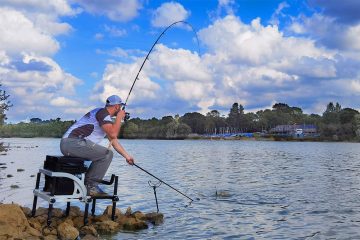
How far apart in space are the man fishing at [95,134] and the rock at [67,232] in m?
1.04

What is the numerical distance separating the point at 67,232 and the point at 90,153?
6.53 ft

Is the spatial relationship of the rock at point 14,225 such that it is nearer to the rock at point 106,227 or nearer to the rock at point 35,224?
the rock at point 35,224

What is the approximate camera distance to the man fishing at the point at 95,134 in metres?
11.8

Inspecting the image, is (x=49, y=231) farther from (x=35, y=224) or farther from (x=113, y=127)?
(x=113, y=127)

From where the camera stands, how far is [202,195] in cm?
2362

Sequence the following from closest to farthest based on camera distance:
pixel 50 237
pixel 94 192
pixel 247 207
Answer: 1. pixel 50 237
2. pixel 94 192
3. pixel 247 207

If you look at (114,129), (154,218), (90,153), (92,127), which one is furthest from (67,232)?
(154,218)

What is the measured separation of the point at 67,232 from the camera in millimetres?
11414

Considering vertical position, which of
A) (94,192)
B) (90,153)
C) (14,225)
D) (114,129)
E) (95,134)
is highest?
(114,129)

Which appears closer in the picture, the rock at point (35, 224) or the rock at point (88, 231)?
the rock at point (35, 224)

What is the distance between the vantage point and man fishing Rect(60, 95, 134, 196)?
11773 mm

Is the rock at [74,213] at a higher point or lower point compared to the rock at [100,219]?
higher

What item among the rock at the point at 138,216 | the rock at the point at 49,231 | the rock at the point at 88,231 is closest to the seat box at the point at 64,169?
the rock at the point at 49,231

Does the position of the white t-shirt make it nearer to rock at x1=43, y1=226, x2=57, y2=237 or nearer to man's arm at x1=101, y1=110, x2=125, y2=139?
man's arm at x1=101, y1=110, x2=125, y2=139
